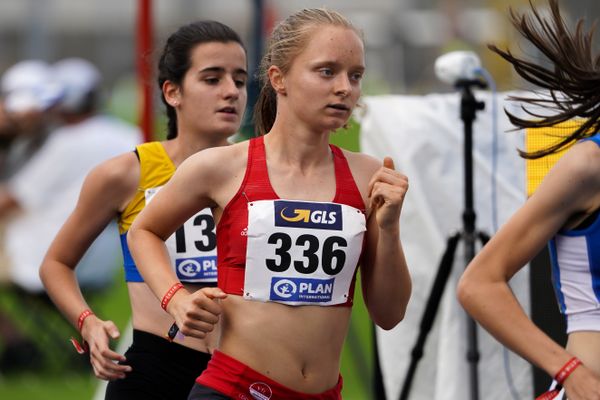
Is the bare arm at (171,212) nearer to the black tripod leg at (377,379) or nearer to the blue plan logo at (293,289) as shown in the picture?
the blue plan logo at (293,289)

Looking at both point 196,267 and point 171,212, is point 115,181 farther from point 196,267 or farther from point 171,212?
point 171,212

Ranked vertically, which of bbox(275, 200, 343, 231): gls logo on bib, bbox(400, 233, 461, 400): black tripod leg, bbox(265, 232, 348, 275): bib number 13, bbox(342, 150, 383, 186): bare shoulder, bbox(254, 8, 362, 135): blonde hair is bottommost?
bbox(400, 233, 461, 400): black tripod leg

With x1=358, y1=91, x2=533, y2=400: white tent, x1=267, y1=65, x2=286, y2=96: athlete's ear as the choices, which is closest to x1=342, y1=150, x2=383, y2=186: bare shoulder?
x1=267, y1=65, x2=286, y2=96: athlete's ear

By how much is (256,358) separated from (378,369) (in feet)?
8.36

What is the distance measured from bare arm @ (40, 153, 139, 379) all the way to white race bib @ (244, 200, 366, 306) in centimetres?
86

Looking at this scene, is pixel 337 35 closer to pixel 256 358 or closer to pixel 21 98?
pixel 256 358

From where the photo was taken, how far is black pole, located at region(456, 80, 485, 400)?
17.0ft

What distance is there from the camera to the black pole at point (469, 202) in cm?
520

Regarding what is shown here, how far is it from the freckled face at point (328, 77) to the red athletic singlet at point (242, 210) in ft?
0.57

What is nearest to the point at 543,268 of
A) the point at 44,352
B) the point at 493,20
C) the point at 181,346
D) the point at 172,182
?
the point at 181,346

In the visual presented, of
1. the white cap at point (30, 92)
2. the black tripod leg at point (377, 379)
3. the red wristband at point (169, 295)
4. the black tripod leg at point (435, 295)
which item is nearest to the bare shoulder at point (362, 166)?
the red wristband at point (169, 295)

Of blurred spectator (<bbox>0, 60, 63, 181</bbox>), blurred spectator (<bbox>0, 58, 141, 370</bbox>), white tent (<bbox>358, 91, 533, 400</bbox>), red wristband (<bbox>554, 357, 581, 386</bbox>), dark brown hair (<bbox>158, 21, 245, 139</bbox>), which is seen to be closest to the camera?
red wristband (<bbox>554, 357, 581, 386</bbox>)

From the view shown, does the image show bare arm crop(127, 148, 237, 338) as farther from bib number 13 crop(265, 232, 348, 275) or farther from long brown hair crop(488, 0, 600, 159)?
long brown hair crop(488, 0, 600, 159)

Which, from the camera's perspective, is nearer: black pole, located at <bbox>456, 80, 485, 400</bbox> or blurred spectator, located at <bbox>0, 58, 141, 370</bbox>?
black pole, located at <bbox>456, 80, 485, 400</bbox>
